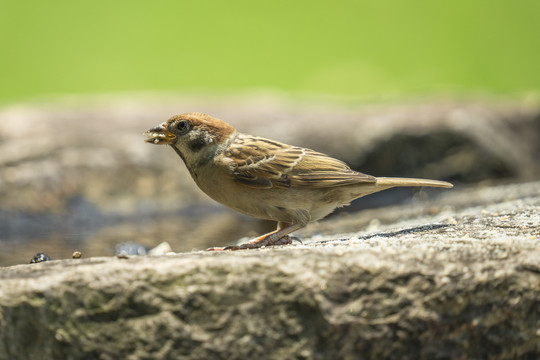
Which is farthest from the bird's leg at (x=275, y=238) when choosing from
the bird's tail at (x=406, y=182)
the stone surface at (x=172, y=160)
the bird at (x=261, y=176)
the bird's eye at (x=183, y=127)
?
the stone surface at (x=172, y=160)

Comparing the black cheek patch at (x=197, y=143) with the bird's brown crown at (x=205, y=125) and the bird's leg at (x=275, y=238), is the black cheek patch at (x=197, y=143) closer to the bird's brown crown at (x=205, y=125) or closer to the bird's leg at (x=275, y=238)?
the bird's brown crown at (x=205, y=125)

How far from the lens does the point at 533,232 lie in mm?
3486

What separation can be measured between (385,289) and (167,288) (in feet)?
2.93

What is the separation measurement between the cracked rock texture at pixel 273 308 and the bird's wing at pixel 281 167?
4.27ft

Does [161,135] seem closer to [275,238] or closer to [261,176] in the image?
[261,176]

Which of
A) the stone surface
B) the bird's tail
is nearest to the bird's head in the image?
the bird's tail

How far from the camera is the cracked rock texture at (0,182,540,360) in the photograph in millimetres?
2727

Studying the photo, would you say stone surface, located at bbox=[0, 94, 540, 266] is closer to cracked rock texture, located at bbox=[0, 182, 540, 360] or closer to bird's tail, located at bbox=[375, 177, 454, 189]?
bird's tail, located at bbox=[375, 177, 454, 189]

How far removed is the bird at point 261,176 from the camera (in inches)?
165

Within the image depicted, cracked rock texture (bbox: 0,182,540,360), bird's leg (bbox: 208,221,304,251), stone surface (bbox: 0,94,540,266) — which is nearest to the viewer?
cracked rock texture (bbox: 0,182,540,360)

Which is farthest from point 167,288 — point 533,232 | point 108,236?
point 108,236

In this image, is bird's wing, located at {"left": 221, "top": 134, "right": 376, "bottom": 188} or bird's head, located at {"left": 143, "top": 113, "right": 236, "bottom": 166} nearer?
bird's wing, located at {"left": 221, "top": 134, "right": 376, "bottom": 188}

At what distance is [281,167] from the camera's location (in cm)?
427

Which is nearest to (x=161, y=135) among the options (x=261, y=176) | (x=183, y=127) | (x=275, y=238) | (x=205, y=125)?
(x=183, y=127)
